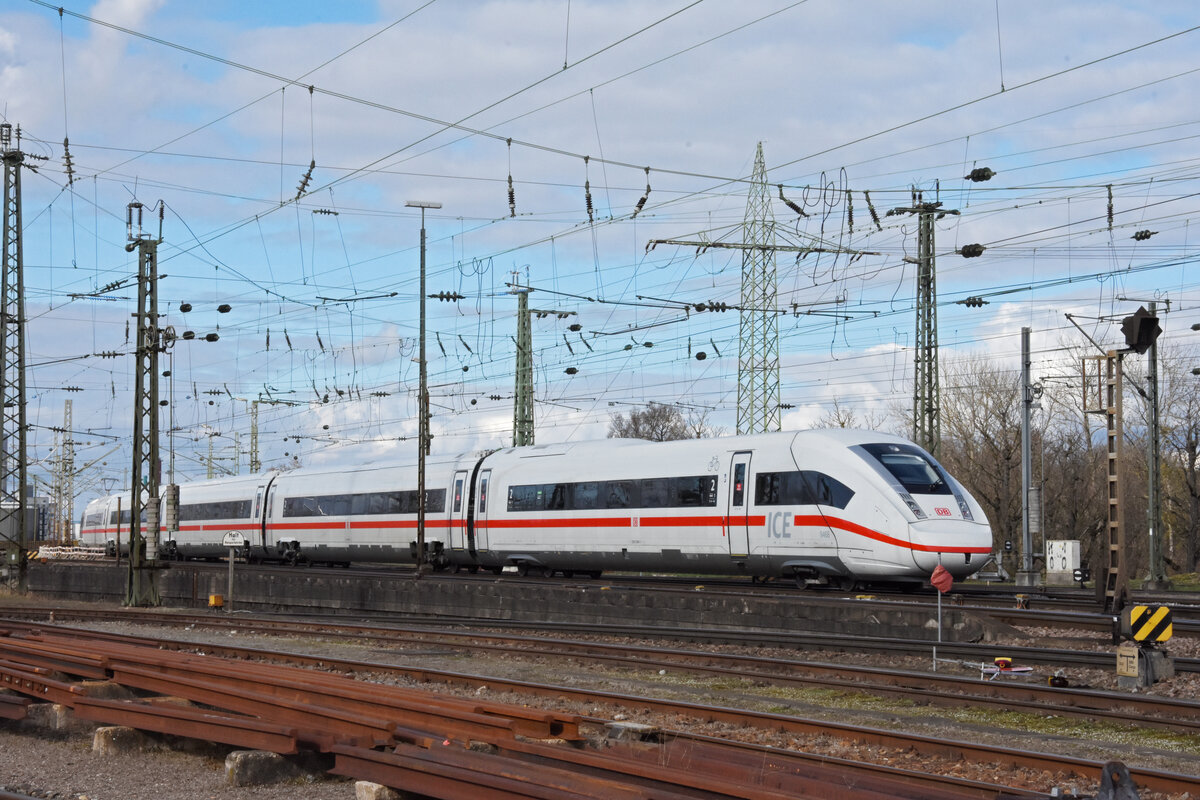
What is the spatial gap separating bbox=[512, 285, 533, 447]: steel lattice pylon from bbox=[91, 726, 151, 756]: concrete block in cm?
3031

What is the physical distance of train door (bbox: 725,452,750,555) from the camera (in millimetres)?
25328

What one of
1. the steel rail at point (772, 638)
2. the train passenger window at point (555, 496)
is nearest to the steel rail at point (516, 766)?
the steel rail at point (772, 638)

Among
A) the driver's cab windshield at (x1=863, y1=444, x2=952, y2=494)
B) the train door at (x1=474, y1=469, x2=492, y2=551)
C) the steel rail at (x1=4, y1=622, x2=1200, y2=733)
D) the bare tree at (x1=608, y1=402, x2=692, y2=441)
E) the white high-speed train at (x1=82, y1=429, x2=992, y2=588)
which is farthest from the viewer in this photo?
the bare tree at (x1=608, y1=402, x2=692, y2=441)

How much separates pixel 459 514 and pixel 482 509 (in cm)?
126

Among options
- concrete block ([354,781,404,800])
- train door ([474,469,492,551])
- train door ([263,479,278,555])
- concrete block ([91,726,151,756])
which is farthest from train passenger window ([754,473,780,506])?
train door ([263,479,278,555])

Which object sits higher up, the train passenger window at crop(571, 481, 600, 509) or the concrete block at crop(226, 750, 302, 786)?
the train passenger window at crop(571, 481, 600, 509)

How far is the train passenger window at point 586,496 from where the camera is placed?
29453 mm

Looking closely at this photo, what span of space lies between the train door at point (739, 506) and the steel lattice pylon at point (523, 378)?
16228 mm

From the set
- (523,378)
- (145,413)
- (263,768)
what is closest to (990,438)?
(523,378)

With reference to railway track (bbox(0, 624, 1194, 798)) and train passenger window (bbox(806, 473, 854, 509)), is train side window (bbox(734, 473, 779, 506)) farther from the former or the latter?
railway track (bbox(0, 624, 1194, 798))

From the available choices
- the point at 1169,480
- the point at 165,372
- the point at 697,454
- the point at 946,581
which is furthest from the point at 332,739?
the point at 1169,480

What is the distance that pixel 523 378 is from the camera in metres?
42.2

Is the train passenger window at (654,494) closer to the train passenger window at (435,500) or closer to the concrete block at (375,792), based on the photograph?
the train passenger window at (435,500)

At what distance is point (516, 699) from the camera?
1354 cm
